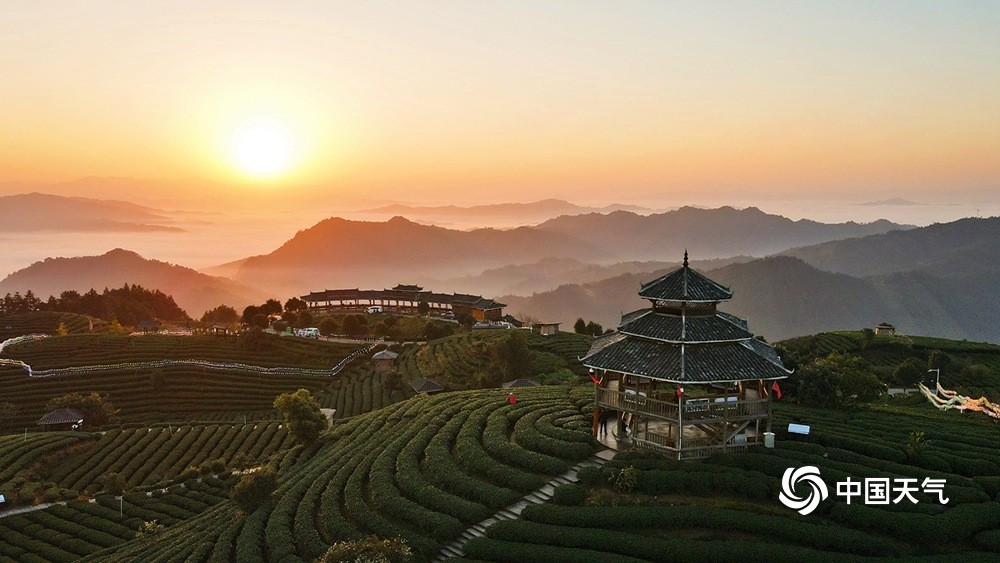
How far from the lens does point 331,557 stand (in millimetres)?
22344

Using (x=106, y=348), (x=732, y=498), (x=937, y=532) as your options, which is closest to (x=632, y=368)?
(x=732, y=498)

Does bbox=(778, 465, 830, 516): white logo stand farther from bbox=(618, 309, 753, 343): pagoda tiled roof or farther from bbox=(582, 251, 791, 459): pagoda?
bbox=(618, 309, 753, 343): pagoda tiled roof

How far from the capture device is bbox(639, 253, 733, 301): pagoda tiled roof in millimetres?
28219

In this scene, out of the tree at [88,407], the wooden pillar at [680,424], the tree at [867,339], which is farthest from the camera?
the tree at [867,339]

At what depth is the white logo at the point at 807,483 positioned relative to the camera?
2266 centimetres

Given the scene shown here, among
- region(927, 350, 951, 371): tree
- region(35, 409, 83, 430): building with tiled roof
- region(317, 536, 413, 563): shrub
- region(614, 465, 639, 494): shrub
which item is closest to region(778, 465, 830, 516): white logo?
region(614, 465, 639, 494): shrub

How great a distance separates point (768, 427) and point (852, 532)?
6.79 metres

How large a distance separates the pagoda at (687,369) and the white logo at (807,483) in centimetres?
307

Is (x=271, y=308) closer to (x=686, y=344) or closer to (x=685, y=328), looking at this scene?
(x=685, y=328)

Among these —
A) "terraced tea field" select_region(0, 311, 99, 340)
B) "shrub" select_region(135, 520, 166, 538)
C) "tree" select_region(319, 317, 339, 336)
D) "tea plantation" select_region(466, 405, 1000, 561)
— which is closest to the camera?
"tea plantation" select_region(466, 405, 1000, 561)

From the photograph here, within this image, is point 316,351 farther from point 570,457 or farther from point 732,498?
point 732,498

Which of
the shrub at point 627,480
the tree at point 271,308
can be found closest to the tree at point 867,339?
the shrub at point 627,480

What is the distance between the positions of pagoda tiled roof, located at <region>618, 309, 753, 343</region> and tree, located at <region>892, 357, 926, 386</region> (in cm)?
4452

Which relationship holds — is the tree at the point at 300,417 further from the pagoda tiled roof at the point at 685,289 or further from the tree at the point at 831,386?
the tree at the point at 831,386
